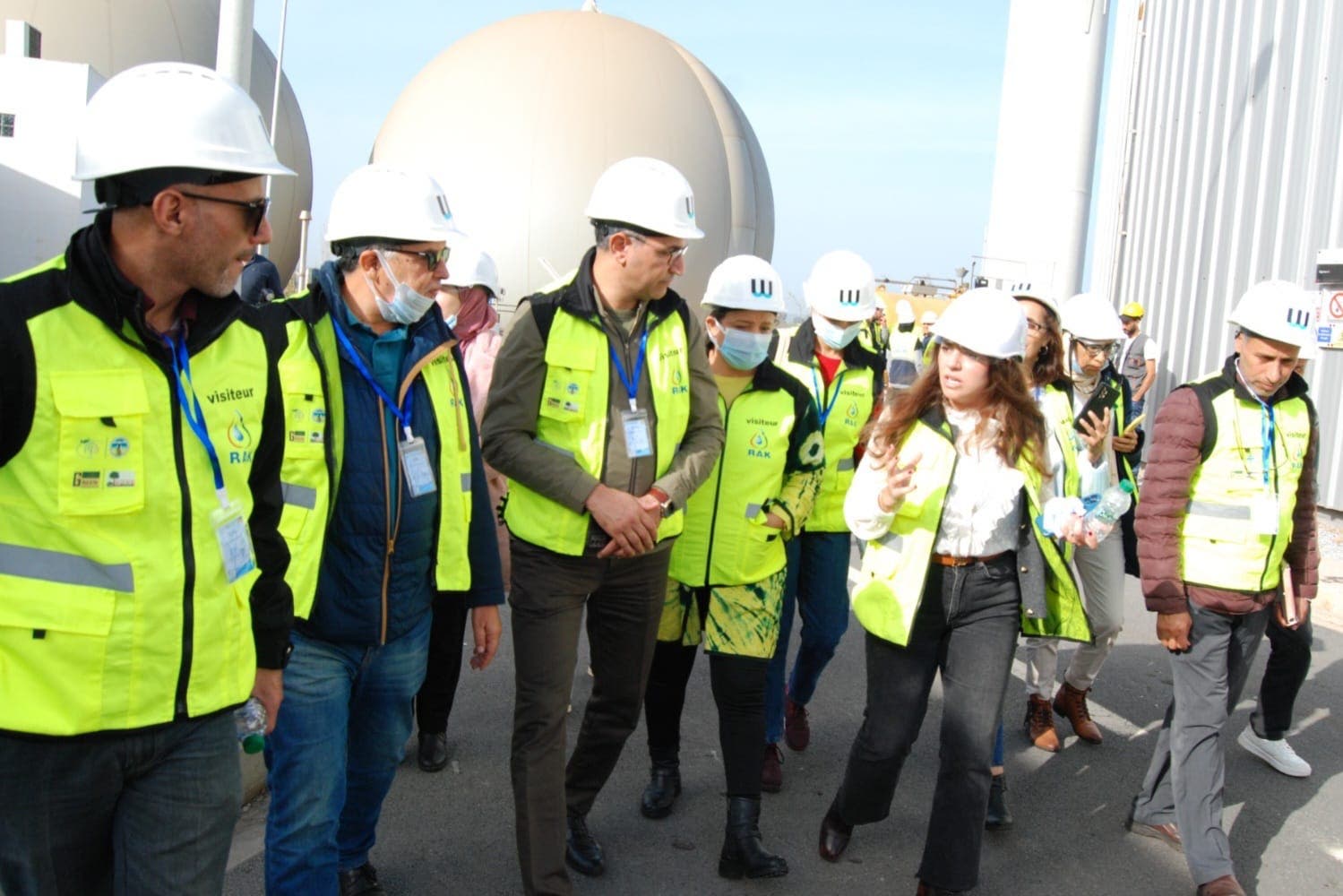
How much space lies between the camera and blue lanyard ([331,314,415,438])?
284 cm

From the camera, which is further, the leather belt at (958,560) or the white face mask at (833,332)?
the white face mask at (833,332)

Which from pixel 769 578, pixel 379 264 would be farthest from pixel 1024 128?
pixel 379 264

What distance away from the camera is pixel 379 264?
2.88 meters

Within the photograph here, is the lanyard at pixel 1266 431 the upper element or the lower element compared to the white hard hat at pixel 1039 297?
lower

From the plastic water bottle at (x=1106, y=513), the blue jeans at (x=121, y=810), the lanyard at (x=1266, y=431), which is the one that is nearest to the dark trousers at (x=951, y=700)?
the plastic water bottle at (x=1106, y=513)

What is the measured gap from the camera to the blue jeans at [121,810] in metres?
1.84

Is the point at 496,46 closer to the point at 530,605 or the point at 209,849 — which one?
the point at 530,605

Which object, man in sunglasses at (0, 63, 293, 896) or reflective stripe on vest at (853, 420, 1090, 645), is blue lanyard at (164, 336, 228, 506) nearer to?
man in sunglasses at (0, 63, 293, 896)

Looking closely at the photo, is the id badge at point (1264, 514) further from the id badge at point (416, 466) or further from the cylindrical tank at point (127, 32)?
the cylindrical tank at point (127, 32)

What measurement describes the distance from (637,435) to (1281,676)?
10.8ft

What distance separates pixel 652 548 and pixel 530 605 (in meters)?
0.41

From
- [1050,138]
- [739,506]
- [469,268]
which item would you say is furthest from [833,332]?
[1050,138]

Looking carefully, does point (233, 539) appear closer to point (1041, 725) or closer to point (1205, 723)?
point (1205, 723)

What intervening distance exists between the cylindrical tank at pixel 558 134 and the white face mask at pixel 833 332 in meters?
10.6
